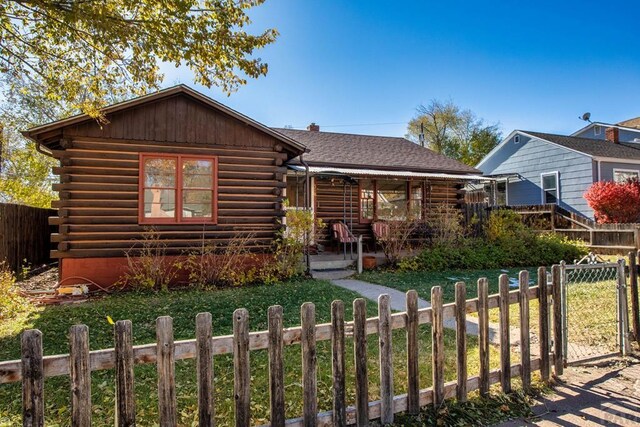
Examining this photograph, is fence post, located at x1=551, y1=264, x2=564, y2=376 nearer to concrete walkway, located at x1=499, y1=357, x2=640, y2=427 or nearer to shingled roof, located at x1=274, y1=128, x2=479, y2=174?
concrete walkway, located at x1=499, y1=357, x2=640, y2=427

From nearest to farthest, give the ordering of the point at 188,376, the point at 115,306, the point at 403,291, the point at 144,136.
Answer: the point at 188,376
the point at 115,306
the point at 403,291
the point at 144,136

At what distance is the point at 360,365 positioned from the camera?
A: 277 cm

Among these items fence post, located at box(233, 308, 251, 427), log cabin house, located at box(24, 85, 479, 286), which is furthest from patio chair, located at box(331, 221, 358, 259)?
fence post, located at box(233, 308, 251, 427)

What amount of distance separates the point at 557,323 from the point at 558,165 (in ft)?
58.4

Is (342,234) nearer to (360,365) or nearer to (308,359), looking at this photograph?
(360,365)

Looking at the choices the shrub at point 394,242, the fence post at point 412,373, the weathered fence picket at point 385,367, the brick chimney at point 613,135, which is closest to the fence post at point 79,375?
the weathered fence picket at point 385,367

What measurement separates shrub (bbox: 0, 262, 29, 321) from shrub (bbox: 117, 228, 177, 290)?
183 centimetres

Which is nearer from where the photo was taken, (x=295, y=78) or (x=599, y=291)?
(x=599, y=291)

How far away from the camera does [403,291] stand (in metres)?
8.14

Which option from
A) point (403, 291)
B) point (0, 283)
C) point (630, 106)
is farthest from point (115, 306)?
point (630, 106)

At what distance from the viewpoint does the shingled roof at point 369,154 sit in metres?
14.4

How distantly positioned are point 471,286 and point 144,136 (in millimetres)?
8092

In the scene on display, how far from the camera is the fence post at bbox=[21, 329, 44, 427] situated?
201cm

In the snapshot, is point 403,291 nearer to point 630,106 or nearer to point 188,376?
point 188,376
